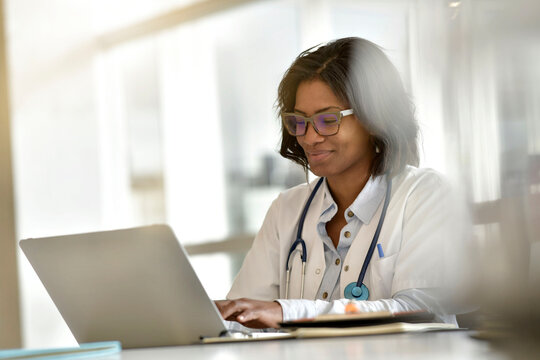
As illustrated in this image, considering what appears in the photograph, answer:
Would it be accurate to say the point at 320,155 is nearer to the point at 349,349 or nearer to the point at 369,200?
the point at 369,200

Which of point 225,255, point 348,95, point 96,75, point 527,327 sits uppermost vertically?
point 96,75

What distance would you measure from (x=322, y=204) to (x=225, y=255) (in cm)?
Answer: 273

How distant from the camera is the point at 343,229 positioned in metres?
2.14

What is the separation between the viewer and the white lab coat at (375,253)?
1954mm

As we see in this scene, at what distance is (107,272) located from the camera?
1490 mm

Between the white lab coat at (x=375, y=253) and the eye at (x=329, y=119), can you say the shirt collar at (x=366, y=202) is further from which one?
the eye at (x=329, y=119)

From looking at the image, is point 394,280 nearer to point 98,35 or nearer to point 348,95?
point 348,95

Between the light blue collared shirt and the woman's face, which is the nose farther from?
the light blue collared shirt

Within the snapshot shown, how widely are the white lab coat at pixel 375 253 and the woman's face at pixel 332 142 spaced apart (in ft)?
0.37

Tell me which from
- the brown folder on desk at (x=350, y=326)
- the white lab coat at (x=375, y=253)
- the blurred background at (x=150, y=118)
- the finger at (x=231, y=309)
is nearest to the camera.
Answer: the brown folder on desk at (x=350, y=326)

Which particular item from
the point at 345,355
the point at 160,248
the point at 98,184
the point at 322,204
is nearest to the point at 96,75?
the point at 98,184

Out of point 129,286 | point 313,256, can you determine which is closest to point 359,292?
point 313,256

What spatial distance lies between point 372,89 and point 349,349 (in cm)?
125

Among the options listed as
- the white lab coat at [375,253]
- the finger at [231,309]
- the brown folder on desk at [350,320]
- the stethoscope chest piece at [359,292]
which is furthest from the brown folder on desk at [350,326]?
the stethoscope chest piece at [359,292]
